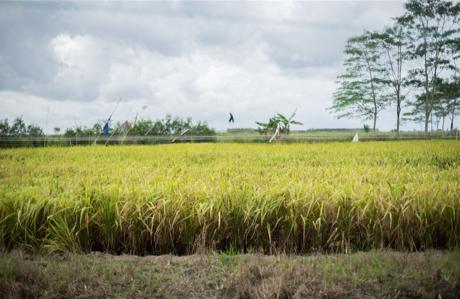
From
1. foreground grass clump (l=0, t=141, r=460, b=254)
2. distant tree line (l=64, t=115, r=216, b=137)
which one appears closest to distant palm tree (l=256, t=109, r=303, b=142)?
distant tree line (l=64, t=115, r=216, b=137)

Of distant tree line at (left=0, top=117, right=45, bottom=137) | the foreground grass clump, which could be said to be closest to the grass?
the foreground grass clump

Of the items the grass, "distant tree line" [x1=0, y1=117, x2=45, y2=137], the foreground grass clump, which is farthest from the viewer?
"distant tree line" [x1=0, y1=117, x2=45, y2=137]

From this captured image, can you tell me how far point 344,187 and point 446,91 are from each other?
1436 centimetres

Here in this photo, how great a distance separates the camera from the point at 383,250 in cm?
285

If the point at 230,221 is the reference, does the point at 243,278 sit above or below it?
below

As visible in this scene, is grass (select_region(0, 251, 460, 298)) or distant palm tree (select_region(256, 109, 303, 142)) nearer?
grass (select_region(0, 251, 460, 298))

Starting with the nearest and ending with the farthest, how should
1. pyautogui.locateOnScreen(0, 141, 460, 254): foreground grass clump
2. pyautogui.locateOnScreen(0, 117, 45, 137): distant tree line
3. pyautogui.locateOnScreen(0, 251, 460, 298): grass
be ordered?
pyautogui.locateOnScreen(0, 251, 460, 298): grass
pyautogui.locateOnScreen(0, 141, 460, 254): foreground grass clump
pyautogui.locateOnScreen(0, 117, 45, 137): distant tree line

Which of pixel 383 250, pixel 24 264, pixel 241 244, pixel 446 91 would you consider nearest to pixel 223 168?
pixel 241 244

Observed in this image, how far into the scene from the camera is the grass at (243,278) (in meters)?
2.14

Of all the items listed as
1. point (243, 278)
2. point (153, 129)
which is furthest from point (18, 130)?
point (243, 278)

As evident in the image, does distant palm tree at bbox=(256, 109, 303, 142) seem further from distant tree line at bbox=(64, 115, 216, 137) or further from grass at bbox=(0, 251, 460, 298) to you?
grass at bbox=(0, 251, 460, 298)

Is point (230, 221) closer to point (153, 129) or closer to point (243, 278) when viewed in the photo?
point (243, 278)

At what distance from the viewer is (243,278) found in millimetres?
2178

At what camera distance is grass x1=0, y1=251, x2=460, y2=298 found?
7.02ft
